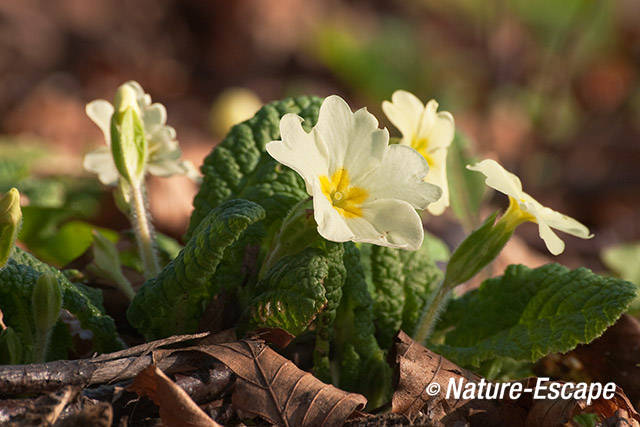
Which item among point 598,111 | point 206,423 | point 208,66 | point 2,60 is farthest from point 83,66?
point 206,423

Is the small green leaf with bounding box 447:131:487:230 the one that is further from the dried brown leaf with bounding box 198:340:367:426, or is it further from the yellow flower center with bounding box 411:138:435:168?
the dried brown leaf with bounding box 198:340:367:426

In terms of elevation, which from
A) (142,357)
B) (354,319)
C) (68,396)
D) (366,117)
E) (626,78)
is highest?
(626,78)

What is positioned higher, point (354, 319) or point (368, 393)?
point (354, 319)

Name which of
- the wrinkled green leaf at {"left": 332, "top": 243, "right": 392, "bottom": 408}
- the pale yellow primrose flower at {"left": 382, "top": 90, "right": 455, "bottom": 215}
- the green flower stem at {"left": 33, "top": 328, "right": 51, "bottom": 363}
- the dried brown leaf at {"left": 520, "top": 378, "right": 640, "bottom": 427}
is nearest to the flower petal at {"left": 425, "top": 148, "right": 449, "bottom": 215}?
the pale yellow primrose flower at {"left": 382, "top": 90, "right": 455, "bottom": 215}

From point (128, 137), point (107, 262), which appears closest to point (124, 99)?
point (128, 137)

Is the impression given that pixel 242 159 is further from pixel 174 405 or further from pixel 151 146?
pixel 174 405

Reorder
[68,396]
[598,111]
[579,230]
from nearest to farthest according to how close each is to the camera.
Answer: [68,396] → [579,230] → [598,111]

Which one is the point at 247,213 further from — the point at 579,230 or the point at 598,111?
the point at 598,111
